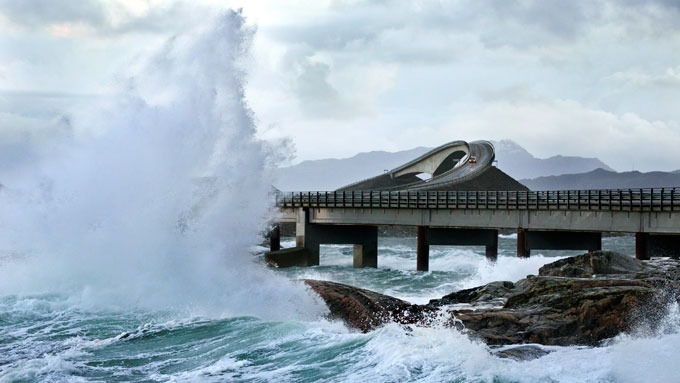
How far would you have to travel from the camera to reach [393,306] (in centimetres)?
2073

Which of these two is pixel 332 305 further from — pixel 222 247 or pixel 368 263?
pixel 368 263

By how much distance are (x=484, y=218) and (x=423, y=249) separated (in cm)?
417

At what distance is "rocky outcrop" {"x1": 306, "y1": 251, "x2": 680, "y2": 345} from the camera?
1752 cm

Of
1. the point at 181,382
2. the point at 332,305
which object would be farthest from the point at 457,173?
the point at 181,382

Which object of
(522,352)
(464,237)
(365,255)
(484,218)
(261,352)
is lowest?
(365,255)

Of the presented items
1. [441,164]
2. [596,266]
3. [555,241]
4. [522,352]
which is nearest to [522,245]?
[555,241]

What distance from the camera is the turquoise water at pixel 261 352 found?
1514cm

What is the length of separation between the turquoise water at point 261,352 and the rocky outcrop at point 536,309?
0.56 m

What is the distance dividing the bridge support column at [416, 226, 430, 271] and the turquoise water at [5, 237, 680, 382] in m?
24.8

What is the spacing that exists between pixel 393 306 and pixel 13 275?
51.0 ft

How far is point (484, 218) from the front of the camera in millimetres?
46375

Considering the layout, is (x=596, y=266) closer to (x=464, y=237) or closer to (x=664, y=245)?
(x=664, y=245)

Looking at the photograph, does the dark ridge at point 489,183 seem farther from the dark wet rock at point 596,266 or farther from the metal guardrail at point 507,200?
the dark wet rock at point 596,266

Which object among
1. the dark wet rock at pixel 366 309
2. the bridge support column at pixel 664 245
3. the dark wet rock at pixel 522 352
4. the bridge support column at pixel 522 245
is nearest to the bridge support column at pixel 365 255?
the bridge support column at pixel 522 245
